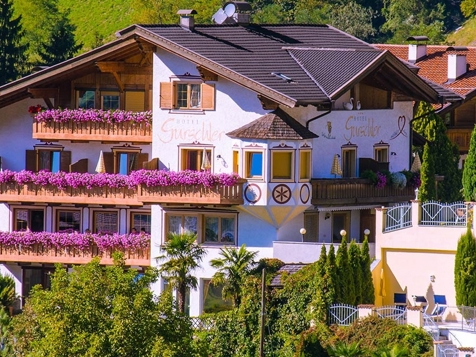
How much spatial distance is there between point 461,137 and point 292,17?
4131 cm

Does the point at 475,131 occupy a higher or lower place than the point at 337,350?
higher

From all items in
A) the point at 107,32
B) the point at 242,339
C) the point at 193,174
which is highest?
the point at 107,32

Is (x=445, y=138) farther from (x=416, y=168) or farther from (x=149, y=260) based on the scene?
(x=149, y=260)

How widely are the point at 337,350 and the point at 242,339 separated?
20.0 ft

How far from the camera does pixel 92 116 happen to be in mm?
73812

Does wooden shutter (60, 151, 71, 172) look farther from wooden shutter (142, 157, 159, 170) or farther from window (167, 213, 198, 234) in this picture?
window (167, 213, 198, 234)

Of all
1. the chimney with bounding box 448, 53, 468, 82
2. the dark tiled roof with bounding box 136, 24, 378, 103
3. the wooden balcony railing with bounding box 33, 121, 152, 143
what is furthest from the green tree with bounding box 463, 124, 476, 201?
the wooden balcony railing with bounding box 33, 121, 152, 143

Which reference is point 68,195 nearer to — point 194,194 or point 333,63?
point 194,194

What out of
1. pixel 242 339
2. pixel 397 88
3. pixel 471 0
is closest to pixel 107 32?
pixel 471 0

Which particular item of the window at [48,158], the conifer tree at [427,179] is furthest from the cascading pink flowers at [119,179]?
the conifer tree at [427,179]

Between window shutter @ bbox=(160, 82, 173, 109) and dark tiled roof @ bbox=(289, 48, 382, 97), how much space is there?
4394 millimetres

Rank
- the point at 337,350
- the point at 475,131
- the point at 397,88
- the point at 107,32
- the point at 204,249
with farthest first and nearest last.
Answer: the point at 107,32
the point at 475,131
the point at 397,88
the point at 204,249
the point at 337,350

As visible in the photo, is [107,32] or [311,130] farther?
[107,32]

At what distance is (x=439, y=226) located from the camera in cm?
6656
